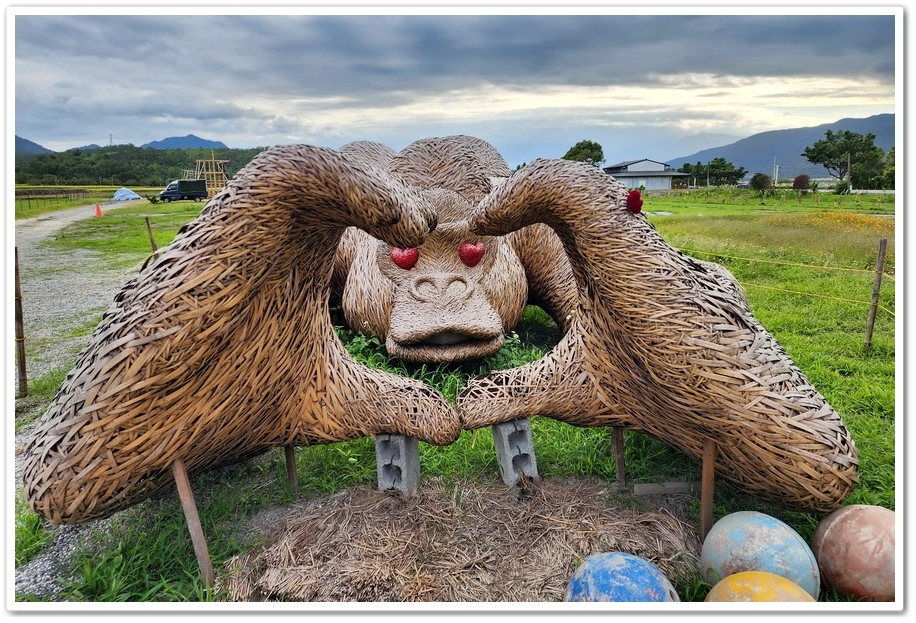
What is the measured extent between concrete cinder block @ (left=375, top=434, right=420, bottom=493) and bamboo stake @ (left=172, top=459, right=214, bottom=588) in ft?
2.76

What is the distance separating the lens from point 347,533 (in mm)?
2561

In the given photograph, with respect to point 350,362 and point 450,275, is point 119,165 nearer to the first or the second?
point 350,362

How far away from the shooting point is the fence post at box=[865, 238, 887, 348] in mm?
3109

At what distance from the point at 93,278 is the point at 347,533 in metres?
2.47

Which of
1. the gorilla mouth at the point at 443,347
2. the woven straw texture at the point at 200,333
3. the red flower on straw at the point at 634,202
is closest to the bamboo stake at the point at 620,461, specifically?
the red flower on straw at the point at 634,202

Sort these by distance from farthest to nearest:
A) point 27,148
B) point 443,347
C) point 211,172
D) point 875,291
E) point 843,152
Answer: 1. point 443,347
2. point 875,291
3. point 211,172
4. point 843,152
5. point 27,148

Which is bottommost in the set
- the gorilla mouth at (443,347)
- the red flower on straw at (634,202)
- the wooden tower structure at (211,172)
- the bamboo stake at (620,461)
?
the bamboo stake at (620,461)

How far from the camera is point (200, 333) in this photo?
76.2 inches

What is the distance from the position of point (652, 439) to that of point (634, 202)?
1.63m

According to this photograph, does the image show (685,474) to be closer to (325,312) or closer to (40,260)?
(325,312)

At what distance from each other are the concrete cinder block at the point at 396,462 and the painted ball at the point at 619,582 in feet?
3.39

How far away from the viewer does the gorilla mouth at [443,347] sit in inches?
162

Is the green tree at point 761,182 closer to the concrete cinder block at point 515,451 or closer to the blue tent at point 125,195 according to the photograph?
the concrete cinder block at point 515,451

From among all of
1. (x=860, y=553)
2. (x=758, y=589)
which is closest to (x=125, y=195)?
(x=758, y=589)
